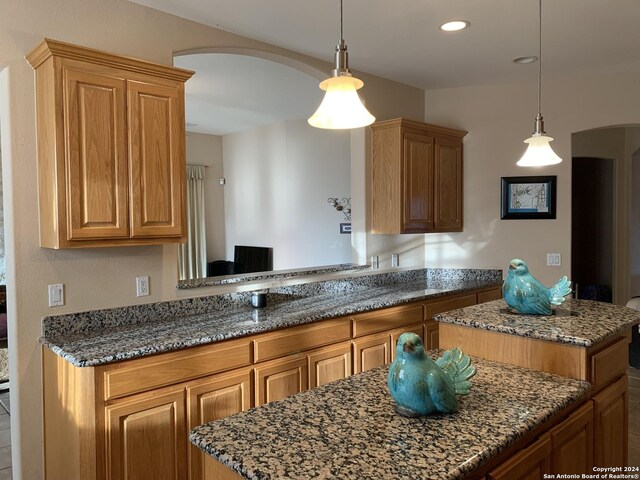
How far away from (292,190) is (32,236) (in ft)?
13.4

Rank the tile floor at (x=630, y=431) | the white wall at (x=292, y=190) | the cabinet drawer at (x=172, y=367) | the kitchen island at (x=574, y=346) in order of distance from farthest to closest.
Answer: the white wall at (x=292, y=190), the tile floor at (x=630, y=431), the cabinet drawer at (x=172, y=367), the kitchen island at (x=574, y=346)

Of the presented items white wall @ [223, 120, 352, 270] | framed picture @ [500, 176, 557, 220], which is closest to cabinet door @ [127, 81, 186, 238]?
framed picture @ [500, 176, 557, 220]

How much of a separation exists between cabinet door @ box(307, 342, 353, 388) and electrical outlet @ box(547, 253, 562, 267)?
2261 millimetres

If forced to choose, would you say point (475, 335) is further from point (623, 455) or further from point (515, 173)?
point (515, 173)

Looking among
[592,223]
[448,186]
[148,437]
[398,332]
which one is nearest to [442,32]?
[448,186]

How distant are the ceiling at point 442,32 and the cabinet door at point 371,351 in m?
2.01

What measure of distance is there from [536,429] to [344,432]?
55 cm

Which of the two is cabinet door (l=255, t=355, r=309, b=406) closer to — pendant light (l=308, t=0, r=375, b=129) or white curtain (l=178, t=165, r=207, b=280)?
pendant light (l=308, t=0, r=375, b=129)

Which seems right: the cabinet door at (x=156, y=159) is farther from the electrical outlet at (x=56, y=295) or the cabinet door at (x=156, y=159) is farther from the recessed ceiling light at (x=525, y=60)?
the recessed ceiling light at (x=525, y=60)

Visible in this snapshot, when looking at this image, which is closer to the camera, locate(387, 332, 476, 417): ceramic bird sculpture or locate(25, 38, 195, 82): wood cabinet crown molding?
locate(387, 332, 476, 417): ceramic bird sculpture

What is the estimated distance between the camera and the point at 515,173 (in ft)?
14.4

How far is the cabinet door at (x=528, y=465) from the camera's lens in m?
1.25

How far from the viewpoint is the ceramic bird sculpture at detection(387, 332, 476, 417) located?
1.29m

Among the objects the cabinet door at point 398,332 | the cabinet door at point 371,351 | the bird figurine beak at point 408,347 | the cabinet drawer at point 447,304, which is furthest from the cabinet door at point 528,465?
the cabinet drawer at point 447,304
